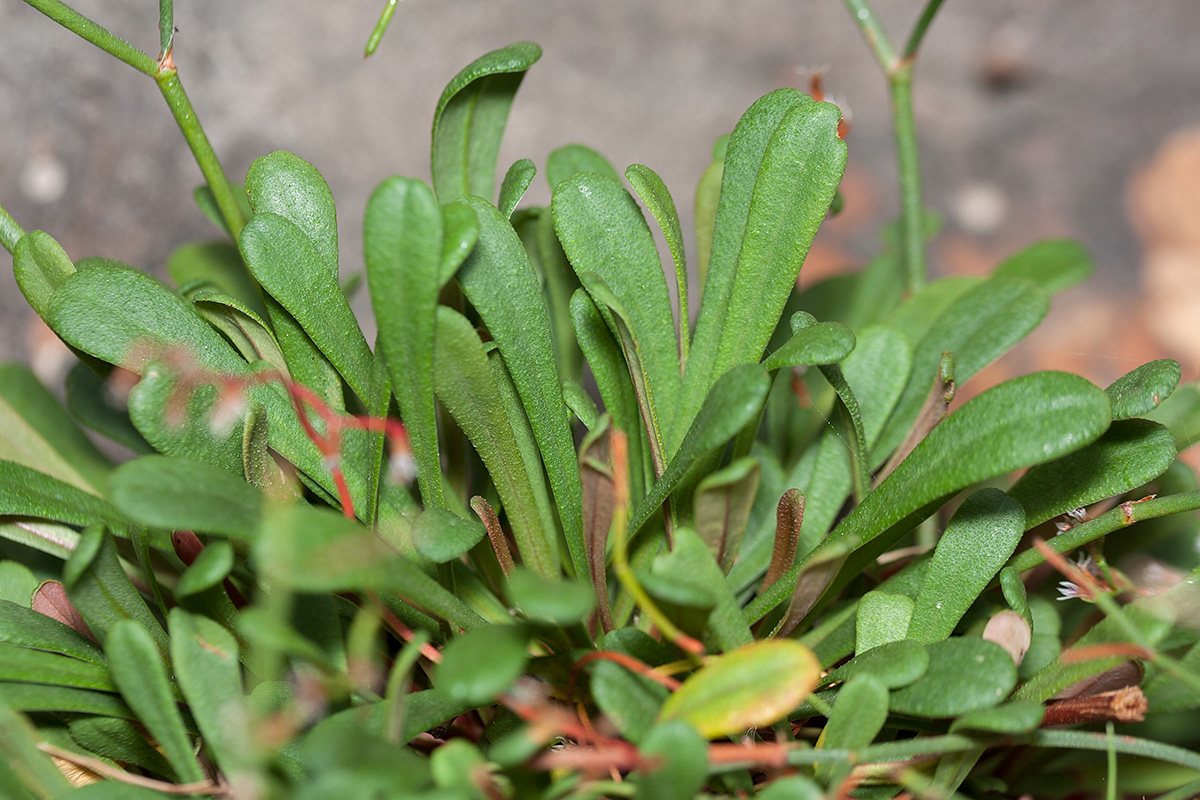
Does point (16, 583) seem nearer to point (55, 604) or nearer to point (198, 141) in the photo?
point (55, 604)

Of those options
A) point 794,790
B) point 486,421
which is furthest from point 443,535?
point 794,790

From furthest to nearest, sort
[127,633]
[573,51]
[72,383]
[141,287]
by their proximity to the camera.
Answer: [573,51]
[72,383]
[141,287]
[127,633]

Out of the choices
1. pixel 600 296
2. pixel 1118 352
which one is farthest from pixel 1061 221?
pixel 600 296

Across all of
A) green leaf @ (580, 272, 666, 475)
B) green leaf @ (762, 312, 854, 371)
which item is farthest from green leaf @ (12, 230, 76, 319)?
green leaf @ (762, 312, 854, 371)

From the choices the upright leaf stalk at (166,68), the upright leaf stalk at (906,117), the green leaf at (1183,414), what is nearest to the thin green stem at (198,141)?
the upright leaf stalk at (166,68)

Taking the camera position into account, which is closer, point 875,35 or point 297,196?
point 297,196

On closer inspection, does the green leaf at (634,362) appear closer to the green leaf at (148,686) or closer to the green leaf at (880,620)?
the green leaf at (880,620)

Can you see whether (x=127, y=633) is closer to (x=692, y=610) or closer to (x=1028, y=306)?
(x=692, y=610)
